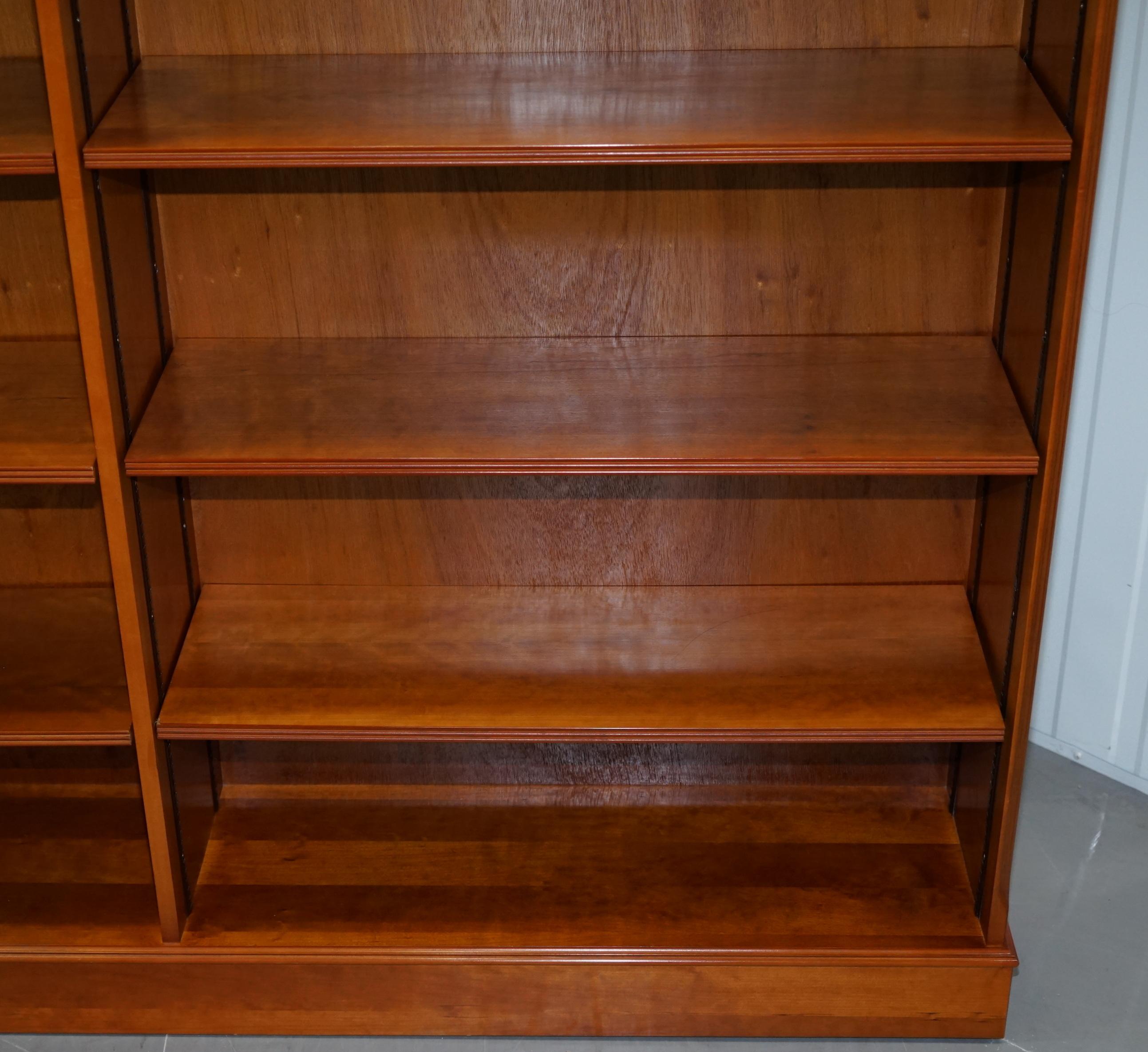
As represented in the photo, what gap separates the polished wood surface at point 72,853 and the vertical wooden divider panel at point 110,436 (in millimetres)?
136

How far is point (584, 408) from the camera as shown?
224cm

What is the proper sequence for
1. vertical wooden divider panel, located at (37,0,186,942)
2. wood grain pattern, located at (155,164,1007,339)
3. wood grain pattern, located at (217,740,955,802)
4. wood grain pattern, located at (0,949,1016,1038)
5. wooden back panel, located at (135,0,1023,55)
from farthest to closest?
wood grain pattern, located at (217,740,955,802) → wood grain pattern, located at (0,949,1016,1038) → wood grain pattern, located at (155,164,1007,339) → wooden back panel, located at (135,0,1023,55) → vertical wooden divider panel, located at (37,0,186,942)

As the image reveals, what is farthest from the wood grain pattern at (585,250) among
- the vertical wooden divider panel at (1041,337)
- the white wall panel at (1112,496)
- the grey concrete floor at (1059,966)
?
the grey concrete floor at (1059,966)

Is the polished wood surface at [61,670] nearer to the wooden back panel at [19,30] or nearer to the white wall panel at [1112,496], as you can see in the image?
the wooden back panel at [19,30]

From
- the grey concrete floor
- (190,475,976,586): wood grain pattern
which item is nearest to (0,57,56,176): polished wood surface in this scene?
(190,475,976,586): wood grain pattern

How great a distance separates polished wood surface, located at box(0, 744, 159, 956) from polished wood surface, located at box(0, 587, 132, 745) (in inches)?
3.1

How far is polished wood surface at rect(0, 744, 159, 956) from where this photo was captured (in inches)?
99.8

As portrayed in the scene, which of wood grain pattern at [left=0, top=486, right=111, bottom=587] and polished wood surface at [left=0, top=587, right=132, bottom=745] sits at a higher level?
wood grain pattern at [left=0, top=486, right=111, bottom=587]

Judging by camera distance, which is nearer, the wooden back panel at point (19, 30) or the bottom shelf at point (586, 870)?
the wooden back panel at point (19, 30)

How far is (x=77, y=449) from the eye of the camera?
2162 millimetres

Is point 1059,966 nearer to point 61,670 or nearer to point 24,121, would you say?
point 61,670

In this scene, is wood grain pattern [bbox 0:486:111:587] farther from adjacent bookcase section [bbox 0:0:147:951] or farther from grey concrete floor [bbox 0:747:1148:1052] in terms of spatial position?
grey concrete floor [bbox 0:747:1148:1052]

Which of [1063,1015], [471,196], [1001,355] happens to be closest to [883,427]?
[1001,355]

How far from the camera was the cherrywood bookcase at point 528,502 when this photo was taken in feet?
6.84
